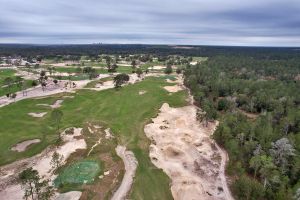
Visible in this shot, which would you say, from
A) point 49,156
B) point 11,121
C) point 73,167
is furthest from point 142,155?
point 11,121

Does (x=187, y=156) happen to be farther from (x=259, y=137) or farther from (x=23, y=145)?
(x=23, y=145)

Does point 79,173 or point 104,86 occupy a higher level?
point 79,173

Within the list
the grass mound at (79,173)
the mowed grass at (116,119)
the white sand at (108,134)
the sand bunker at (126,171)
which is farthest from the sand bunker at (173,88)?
the grass mound at (79,173)

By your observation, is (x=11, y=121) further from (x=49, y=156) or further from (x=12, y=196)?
(x=12, y=196)

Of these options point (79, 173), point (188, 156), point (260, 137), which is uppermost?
point (260, 137)

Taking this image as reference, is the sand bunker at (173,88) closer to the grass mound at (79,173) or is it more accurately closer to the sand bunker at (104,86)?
the sand bunker at (104,86)

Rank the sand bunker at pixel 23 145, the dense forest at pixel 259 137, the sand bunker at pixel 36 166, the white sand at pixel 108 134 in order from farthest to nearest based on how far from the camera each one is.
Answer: the white sand at pixel 108 134 → the sand bunker at pixel 23 145 → the dense forest at pixel 259 137 → the sand bunker at pixel 36 166

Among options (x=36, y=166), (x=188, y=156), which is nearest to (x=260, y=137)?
(x=188, y=156)
